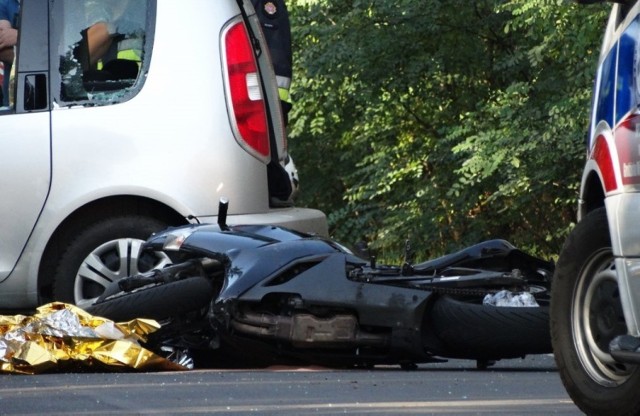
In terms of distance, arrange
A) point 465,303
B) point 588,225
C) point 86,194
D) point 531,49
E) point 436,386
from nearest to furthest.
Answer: point 588,225 → point 436,386 → point 465,303 → point 86,194 → point 531,49

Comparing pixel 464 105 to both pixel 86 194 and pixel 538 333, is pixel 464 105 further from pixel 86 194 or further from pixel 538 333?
pixel 538 333

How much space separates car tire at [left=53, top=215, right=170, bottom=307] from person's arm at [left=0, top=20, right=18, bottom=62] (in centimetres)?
103

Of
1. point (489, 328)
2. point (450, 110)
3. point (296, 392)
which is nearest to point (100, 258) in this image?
point (489, 328)

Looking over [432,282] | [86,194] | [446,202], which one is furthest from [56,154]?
[446,202]

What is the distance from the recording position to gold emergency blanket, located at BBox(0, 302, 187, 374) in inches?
302

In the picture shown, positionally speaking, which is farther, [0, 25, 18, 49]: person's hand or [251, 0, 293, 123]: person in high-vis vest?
[251, 0, 293, 123]: person in high-vis vest

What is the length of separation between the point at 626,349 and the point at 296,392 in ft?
6.40

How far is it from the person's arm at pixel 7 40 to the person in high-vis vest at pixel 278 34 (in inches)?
57.8

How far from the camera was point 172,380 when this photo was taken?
23.9 ft

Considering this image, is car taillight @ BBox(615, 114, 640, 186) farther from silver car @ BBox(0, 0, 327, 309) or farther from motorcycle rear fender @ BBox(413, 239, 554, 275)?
silver car @ BBox(0, 0, 327, 309)

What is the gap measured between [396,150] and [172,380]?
51.1 ft

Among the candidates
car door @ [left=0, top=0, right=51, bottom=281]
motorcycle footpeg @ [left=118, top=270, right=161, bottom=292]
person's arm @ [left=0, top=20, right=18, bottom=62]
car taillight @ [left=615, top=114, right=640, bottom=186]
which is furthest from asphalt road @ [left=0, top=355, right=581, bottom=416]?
person's arm @ [left=0, top=20, right=18, bottom=62]

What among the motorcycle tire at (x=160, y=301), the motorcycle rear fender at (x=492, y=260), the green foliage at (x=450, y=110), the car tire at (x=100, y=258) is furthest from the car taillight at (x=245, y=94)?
the green foliage at (x=450, y=110)

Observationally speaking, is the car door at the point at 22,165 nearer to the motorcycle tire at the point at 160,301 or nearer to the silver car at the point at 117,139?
the silver car at the point at 117,139
